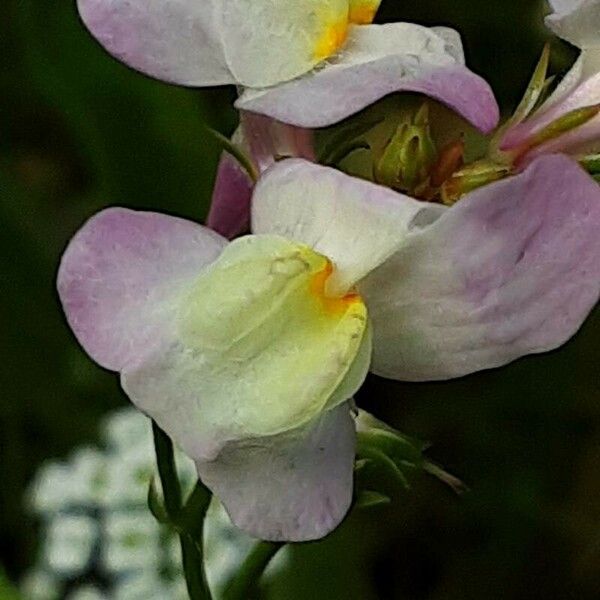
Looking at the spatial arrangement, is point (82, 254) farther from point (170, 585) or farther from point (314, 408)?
point (170, 585)

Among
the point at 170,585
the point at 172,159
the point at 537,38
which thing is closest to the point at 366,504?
the point at 170,585

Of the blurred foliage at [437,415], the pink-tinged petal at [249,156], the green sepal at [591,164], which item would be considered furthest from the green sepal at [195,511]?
the blurred foliage at [437,415]

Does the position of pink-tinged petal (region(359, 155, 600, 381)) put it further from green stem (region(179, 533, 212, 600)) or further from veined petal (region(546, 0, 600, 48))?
green stem (region(179, 533, 212, 600))

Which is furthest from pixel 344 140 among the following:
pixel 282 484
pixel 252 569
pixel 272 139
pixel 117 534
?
pixel 117 534

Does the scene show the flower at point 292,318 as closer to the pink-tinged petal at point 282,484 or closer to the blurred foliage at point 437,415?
the pink-tinged petal at point 282,484

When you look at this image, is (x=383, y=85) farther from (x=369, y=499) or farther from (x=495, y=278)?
(x=369, y=499)

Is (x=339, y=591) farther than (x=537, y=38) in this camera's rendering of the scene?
No
